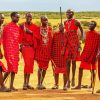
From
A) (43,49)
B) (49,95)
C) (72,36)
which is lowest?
(49,95)

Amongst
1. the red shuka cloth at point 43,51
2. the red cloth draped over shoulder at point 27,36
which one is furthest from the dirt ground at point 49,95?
the red cloth draped over shoulder at point 27,36

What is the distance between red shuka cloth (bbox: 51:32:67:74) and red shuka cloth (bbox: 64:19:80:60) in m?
0.17

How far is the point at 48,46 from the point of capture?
14.7 meters

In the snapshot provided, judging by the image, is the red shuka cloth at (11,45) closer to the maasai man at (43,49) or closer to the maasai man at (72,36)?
the maasai man at (43,49)

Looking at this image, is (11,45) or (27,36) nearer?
(11,45)

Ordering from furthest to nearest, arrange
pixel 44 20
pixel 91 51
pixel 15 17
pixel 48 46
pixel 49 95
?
pixel 48 46 < pixel 91 51 < pixel 44 20 < pixel 15 17 < pixel 49 95

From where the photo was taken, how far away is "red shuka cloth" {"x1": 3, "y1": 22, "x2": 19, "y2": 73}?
14055 mm

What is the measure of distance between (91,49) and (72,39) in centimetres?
63

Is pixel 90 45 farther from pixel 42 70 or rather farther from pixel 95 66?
pixel 42 70

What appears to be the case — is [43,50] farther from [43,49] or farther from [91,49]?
[91,49]

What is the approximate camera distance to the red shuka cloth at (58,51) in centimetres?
1464

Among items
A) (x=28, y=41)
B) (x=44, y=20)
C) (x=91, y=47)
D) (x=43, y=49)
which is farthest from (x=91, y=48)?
(x=28, y=41)

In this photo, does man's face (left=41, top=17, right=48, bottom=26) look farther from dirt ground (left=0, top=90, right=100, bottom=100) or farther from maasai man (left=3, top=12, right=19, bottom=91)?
dirt ground (left=0, top=90, right=100, bottom=100)

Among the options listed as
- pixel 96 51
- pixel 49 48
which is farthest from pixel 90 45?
pixel 49 48
